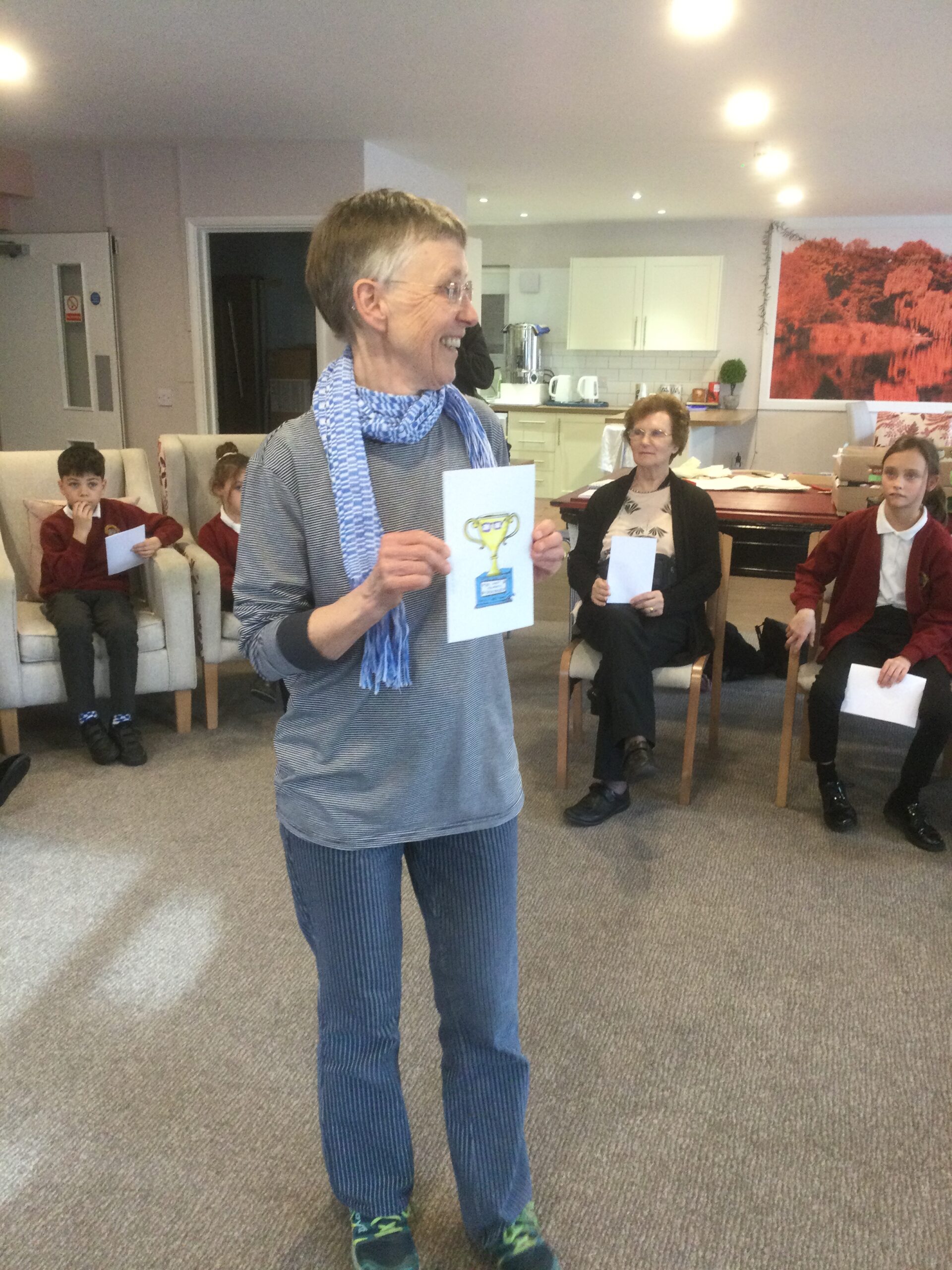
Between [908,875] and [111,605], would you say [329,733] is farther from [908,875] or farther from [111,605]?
[111,605]

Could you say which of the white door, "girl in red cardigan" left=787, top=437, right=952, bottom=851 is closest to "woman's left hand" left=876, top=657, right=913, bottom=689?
"girl in red cardigan" left=787, top=437, right=952, bottom=851

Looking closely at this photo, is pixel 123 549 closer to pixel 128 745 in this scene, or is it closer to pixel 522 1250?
pixel 128 745

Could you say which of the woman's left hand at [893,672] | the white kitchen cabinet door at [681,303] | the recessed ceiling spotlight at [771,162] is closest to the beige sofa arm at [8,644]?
the woman's left hand at [893,672]

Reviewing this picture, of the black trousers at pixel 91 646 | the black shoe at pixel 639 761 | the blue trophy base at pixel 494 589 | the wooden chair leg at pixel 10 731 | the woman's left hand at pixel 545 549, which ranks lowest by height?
the wooden chair leg at pixel 10 731

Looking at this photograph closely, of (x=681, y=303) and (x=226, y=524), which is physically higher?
(x=681, y=303)

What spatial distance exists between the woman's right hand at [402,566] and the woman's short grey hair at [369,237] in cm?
30

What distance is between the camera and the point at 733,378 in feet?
26.6

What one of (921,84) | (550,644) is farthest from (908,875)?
(921,84)

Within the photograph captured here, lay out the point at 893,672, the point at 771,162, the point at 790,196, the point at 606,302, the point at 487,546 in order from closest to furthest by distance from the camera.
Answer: the point at 487,546, the point at 893,672, the point at 771,162, the point at 790,196, the point at 606,302

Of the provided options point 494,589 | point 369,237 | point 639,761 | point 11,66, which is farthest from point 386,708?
point 11,66

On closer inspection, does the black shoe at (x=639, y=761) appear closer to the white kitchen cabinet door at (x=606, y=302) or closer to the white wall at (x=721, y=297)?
the white kitchen cabinet door at (x=606, y=302)

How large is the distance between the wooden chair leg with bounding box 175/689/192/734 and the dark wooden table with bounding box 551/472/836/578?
4.80ft

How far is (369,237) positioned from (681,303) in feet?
24.9

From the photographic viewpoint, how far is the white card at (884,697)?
2.68 m
